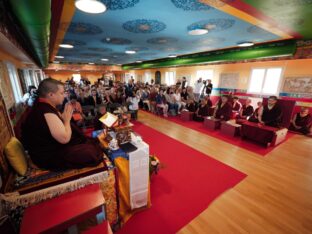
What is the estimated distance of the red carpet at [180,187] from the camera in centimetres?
174

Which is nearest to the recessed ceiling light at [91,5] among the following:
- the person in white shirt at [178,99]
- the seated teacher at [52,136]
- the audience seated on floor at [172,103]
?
the seated teacher at [52,136]

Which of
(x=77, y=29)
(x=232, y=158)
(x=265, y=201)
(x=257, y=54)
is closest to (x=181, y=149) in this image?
(x=232, y=158)

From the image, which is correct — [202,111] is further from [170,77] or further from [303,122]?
[170,77]

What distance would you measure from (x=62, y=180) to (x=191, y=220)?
1.58 m

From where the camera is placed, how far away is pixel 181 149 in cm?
358

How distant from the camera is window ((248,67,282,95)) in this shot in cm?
533

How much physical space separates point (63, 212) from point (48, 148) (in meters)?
0.57

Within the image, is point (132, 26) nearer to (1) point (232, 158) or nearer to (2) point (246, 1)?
(2) point (246, 1)

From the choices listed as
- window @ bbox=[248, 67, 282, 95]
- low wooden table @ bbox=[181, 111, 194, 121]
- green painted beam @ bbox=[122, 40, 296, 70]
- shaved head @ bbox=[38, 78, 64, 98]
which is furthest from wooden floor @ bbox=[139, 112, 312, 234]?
green painted beam @ bbox=[122, 40, 296, 70]

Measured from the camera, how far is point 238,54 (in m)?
5.82

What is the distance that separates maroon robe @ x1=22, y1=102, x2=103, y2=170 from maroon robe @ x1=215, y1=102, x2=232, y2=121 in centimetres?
451

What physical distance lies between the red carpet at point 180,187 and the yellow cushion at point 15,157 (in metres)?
1.26

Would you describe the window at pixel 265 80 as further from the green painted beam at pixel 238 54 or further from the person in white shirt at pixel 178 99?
the person in white shirt at pixel 178 99

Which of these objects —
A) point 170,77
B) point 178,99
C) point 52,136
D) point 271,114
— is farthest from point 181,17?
point 170,77
